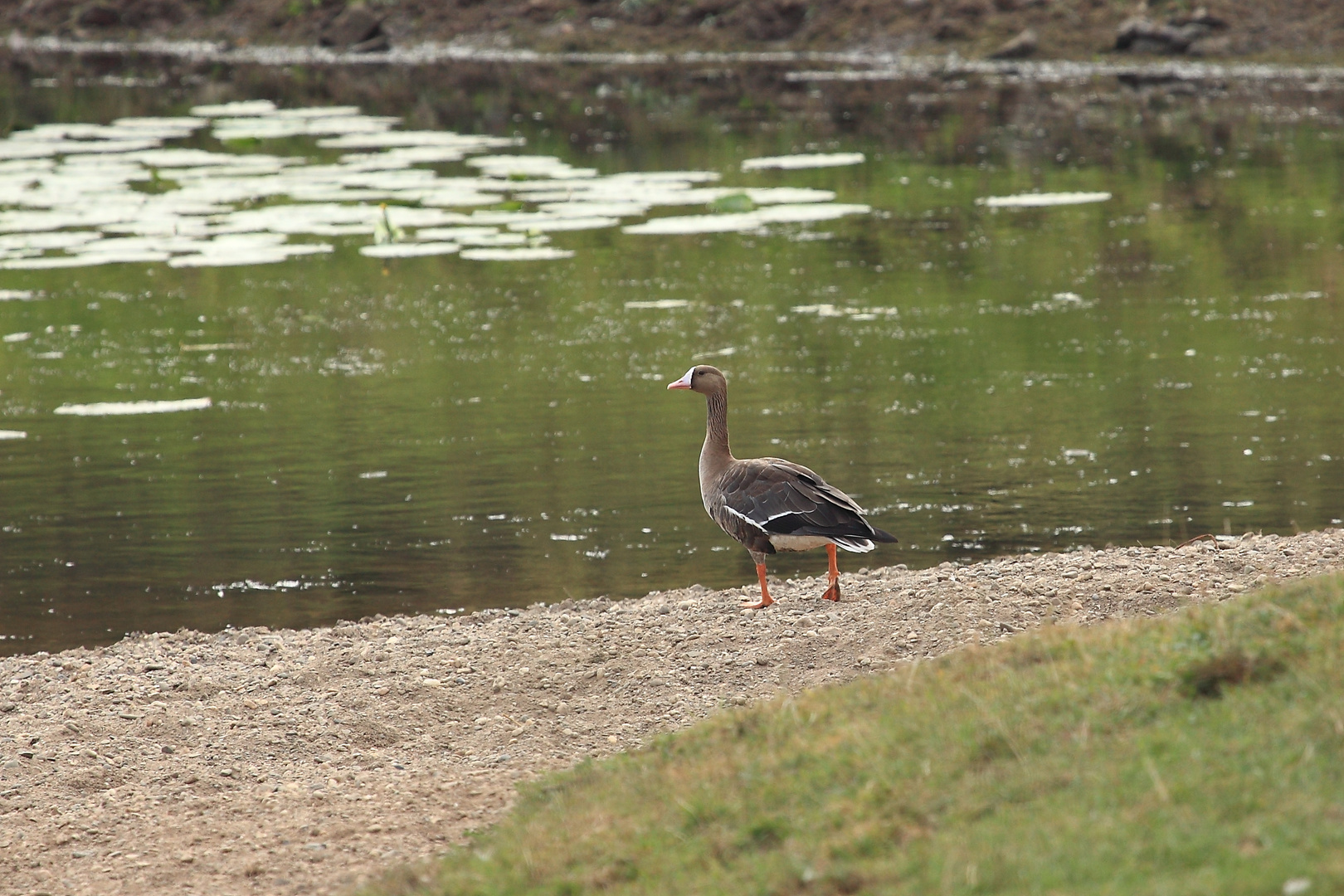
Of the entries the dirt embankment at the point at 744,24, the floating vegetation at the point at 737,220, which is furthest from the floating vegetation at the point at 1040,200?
the dirt embankment at the point at 744,24

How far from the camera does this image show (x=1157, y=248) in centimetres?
2452

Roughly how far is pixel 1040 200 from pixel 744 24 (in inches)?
1124

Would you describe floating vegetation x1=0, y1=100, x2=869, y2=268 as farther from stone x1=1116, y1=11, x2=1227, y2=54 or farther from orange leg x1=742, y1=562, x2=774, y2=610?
stone x1=1116, y1=11, x2=1227, y2=54

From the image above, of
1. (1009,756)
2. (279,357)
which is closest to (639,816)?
(1009,756)

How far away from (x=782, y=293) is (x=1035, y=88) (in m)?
26.0

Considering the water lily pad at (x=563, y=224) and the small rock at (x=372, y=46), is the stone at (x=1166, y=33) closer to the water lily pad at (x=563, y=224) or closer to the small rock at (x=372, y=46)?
the small rock at (x=372, y=46)

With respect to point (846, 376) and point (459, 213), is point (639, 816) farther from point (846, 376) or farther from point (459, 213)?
point (459, 213)

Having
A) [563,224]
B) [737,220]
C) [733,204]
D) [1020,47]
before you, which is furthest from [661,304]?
[1020,47]

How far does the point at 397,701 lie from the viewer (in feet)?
29.5

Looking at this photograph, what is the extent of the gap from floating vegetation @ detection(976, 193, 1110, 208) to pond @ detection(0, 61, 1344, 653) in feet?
0.53

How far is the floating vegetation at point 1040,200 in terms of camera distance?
28422mm

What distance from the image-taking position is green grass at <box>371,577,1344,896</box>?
468 centimetres

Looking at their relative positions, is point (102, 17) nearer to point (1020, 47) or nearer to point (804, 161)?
point (1020, 47)

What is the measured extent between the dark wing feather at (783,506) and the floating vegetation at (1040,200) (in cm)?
1997
